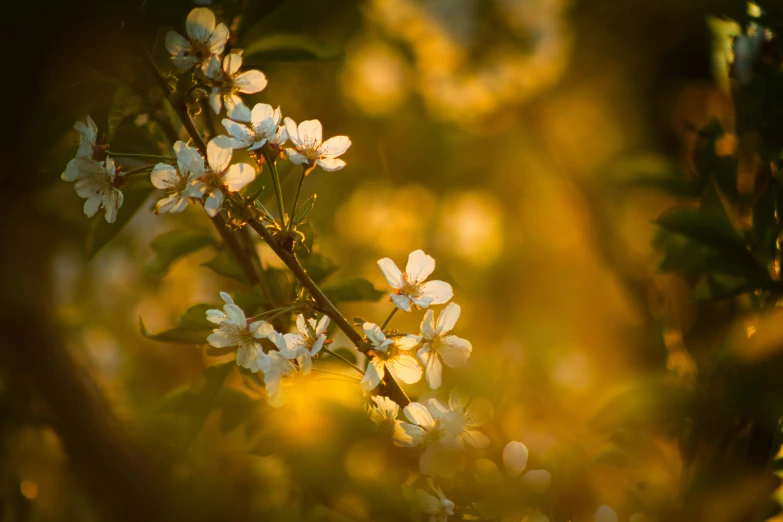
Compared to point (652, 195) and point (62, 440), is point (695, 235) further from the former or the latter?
point (652, 195)

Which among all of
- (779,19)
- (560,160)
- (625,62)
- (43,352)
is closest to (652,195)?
(560,160)

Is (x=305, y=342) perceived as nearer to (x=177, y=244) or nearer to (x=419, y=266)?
(x=419, y=266)

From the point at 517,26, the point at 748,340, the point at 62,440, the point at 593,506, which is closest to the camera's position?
the point at 748,340

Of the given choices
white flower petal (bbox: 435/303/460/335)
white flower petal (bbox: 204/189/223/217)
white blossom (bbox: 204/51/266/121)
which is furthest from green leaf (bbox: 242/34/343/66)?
white flower petal (bbox: 435/303/460/335)

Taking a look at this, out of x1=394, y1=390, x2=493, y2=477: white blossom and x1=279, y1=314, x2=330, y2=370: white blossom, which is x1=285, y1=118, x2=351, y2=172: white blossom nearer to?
x1=279, y1=314, x2=330, y2=370: white blossom

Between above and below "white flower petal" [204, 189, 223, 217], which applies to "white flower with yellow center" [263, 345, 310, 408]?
below

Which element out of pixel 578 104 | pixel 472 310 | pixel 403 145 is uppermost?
pixel 578 104
